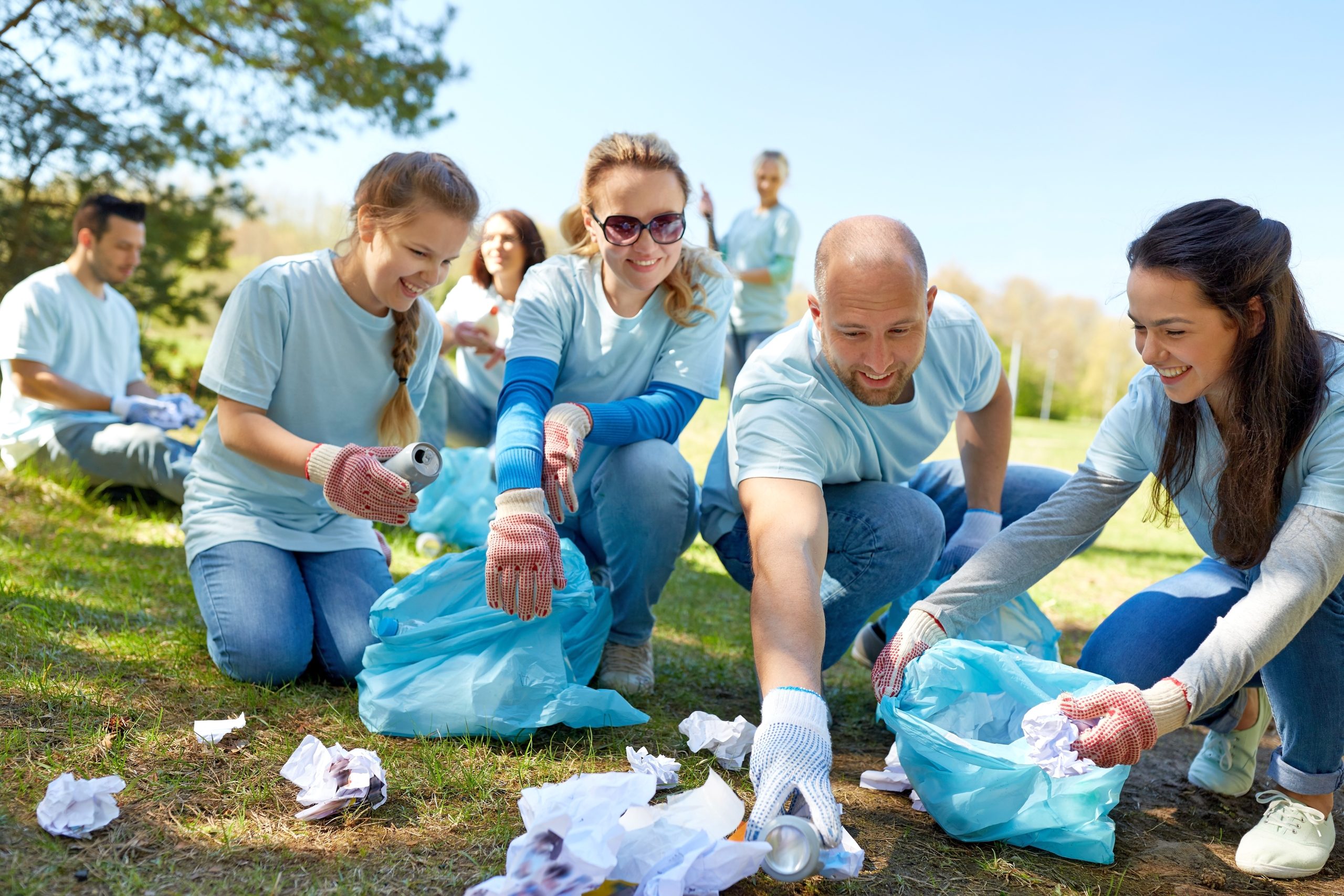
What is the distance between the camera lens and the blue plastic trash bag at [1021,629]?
2.07 meters

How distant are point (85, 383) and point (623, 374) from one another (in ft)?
8.95

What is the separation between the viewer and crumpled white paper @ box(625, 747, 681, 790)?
5.85ft

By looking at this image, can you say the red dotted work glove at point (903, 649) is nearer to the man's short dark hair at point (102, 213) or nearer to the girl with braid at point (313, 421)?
the girl with braid at point (313, 421)

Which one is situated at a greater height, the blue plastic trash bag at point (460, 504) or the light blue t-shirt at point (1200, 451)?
the light blue t-shirt at point (1200, 451)

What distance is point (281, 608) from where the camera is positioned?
7.23 ft

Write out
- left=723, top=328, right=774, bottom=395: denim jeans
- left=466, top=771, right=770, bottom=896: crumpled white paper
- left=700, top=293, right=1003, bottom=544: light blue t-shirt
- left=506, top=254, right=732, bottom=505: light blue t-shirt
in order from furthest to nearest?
left=723, top=328, right=774, bottom=395: denim jeans, left=506, top=254, right=732, bottom=505: light blue t-shirt, left=700, top=293, right=1003, bottom=544: light blue t-shirt, left=466, top=771, right=770, bottom=896: crumpled white paper

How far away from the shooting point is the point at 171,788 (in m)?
1.62

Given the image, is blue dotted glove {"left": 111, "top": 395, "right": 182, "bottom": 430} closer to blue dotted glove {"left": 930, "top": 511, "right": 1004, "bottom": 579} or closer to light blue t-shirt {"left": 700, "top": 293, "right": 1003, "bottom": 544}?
light blue t-shirt {"left": 700, "top": 293, "right": 1003, "bottom": 544}

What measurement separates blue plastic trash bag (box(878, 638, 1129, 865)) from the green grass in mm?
60

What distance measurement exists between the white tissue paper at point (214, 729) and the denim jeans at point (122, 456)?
2.21m

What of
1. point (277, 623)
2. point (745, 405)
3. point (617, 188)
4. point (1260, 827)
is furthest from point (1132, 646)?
point (277, 623)

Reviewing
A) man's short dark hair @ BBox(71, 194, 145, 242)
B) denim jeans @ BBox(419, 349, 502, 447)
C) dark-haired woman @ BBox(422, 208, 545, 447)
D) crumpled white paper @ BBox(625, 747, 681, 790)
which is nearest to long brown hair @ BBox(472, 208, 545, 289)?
dark-haired woman @ BBox(422, 208, 545, 447)

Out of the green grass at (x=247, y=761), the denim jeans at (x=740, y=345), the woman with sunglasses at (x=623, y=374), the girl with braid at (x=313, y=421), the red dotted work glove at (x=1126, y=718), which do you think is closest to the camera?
the green grass at (x=247, y=761)

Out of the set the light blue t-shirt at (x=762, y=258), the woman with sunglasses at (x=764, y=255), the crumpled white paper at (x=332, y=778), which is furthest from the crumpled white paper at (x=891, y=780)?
the light blue t-shirt at (x=762, y=258)
